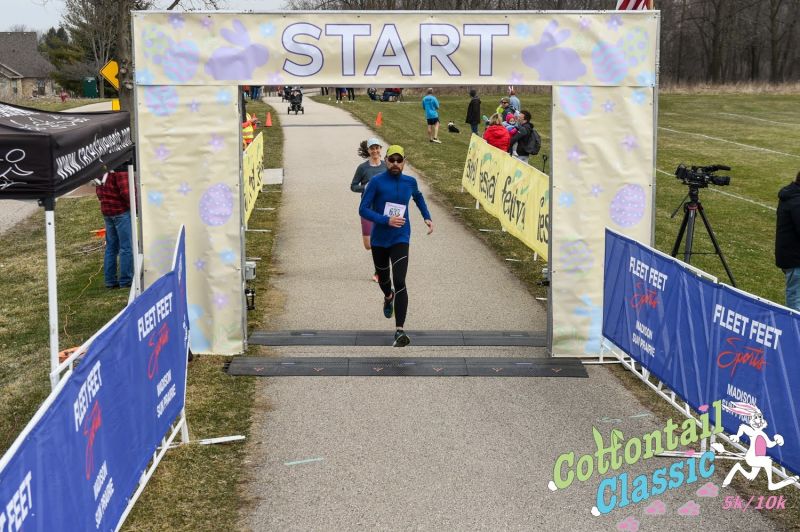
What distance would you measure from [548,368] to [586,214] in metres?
1.71

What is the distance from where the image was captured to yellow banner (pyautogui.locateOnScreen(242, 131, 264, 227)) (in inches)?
722

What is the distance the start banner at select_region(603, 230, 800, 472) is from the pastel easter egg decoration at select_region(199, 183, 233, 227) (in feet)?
13.1

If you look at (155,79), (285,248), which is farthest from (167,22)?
(285,248)

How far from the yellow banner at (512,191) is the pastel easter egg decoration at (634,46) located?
8.47 ft

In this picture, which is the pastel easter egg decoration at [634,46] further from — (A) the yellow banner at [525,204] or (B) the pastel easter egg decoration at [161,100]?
(B) the pastel easter egg decoration at [161,100]

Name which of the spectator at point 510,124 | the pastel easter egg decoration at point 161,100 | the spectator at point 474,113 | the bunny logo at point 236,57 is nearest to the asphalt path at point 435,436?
the pastel easter egg decoration at point 161,100

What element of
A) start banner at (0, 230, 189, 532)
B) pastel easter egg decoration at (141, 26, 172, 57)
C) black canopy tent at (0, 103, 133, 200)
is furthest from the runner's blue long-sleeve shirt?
black canopy tent at (0, 103, 133, 200)

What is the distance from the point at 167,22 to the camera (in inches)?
A: 388

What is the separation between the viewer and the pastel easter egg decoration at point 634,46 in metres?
10.1

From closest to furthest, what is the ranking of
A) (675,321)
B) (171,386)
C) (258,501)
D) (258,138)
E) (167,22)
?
(258,501) → (171,386) → (675,321) → (167,22) → (258,138)

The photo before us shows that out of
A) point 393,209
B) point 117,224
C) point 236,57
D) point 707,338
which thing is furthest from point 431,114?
point 707,338

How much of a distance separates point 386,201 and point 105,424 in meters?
5.19

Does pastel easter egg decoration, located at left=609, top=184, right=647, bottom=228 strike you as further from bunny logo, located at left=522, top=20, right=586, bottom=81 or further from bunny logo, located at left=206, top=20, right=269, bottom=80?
bunny logo, located at left=206, top=20, right=269, bottom=80

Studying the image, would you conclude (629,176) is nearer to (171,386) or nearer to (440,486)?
(440,486)
